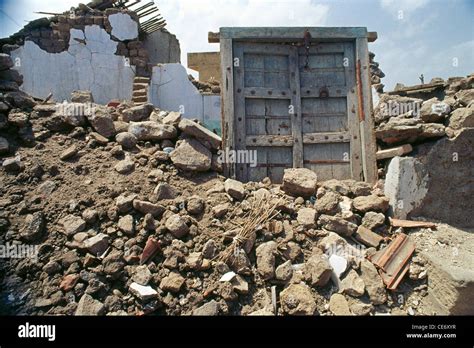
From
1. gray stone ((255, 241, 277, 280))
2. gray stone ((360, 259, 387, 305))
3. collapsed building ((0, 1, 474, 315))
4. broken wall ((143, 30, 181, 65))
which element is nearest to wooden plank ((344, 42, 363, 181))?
collapsed building ((0, 1, 474, 315))

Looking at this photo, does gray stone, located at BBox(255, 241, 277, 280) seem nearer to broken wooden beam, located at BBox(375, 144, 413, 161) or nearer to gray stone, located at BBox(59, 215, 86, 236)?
gray stone, located at BBox(59, 215, 86, 236)

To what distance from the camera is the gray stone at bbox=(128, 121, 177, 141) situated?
4180mm

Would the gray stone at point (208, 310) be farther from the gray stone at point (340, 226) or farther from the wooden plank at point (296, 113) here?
the wooden plank at point (296, 113)

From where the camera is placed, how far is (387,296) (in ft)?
9.95

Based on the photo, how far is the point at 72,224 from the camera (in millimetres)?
3123

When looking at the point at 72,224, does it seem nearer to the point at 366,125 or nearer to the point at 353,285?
the point at 353,285

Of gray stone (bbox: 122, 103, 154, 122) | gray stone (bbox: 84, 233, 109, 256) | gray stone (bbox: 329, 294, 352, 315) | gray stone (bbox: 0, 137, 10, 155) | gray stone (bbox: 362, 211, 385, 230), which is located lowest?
gray stone (bbox: 329, 294, 352, 315)

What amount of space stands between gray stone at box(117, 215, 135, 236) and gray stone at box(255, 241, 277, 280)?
132 centimetres

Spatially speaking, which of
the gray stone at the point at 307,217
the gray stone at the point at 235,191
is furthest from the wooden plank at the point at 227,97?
the gray stone at the point at 307,217

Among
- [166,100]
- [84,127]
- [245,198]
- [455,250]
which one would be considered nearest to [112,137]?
[84,127]

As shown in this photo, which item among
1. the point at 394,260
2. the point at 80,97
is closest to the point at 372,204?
the point at 394,260

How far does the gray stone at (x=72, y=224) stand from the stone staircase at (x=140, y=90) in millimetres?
4217

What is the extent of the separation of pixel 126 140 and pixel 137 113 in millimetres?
645

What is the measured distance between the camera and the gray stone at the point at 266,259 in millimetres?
2998
